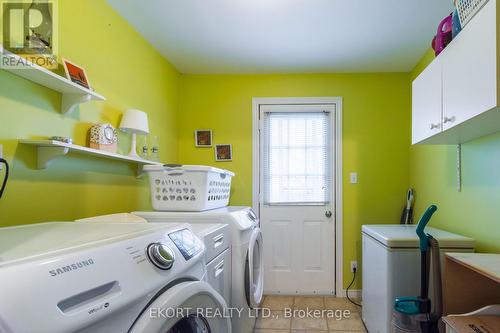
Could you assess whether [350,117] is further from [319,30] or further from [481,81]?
[481,81]

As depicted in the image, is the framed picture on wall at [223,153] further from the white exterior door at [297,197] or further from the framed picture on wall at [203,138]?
the white exterior door at [297,197]

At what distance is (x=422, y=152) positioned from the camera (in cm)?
283

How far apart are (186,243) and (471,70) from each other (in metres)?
1.32

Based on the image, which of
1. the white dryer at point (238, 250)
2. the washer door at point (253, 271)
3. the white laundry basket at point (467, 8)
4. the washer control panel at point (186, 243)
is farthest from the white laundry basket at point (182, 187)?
the white laundry basket at point (467, 8)

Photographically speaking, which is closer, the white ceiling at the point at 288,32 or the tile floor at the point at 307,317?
the white ceiling at the point at 288,32

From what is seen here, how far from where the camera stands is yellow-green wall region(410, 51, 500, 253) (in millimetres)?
1751

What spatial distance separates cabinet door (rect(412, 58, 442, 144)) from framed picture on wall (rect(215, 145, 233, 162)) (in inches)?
70.4

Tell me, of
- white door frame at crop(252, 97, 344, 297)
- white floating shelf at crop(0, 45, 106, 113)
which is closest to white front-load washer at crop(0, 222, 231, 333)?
white floating shelf at crop(0, 45, 106, 113)

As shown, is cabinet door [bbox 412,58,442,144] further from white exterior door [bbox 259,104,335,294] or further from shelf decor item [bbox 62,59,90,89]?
shelf decor item [bbox 62,59,90,89]

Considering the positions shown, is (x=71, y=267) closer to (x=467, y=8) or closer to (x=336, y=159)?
(x=467, y=8)

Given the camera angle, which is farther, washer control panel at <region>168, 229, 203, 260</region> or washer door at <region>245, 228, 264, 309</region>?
washer door at <region>245, 228, 264, 309</region>

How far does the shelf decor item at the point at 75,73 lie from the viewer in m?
1.59

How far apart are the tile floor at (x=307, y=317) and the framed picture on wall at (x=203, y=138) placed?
65.2 inches

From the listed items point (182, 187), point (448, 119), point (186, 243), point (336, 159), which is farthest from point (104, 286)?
point (336, 159)
